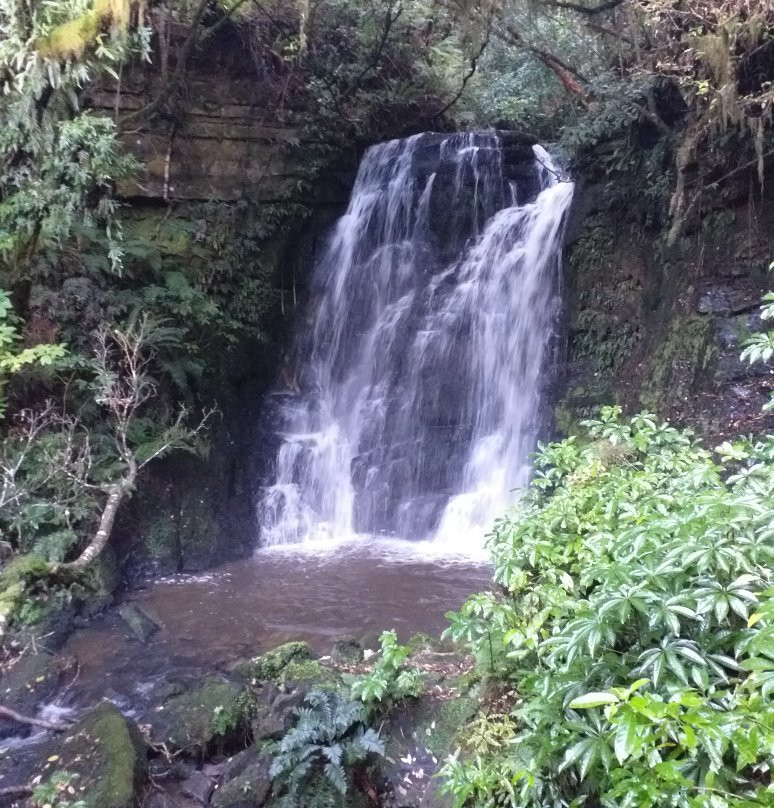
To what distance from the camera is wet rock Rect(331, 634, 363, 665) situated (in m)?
5.34

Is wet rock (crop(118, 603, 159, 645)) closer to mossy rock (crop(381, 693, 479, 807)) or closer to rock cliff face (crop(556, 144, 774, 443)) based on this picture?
mossy rock (crop(381, 693, 479, 807))

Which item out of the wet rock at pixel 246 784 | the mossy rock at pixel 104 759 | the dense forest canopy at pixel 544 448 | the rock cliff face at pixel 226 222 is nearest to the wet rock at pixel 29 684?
the dense forest canopy at pixel 544 448

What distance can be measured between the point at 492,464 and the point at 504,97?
883 centimetres

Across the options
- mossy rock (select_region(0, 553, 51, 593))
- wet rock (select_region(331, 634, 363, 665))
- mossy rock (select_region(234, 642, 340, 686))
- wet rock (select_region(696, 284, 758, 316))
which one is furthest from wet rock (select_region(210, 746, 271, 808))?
wet rock (select_region(696, 284, 758, 316))

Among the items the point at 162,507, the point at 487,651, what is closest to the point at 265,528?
the point at 162,507

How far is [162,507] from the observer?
28.8ft

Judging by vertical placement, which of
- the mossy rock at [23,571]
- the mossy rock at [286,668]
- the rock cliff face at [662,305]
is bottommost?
the mossy rock at [286,668]

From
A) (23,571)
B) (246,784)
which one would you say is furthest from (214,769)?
A: (23,571)

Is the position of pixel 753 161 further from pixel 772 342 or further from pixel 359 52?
pixel 359 52

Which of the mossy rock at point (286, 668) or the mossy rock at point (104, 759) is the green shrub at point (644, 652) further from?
the mossy rock at point (104, 759)

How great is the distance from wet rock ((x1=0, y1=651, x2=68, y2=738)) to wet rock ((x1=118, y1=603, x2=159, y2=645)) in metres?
0.81

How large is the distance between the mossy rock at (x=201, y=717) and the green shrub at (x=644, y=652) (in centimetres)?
229

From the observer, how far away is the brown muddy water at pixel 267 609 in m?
6.00

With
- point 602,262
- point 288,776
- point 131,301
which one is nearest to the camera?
point 288,776
